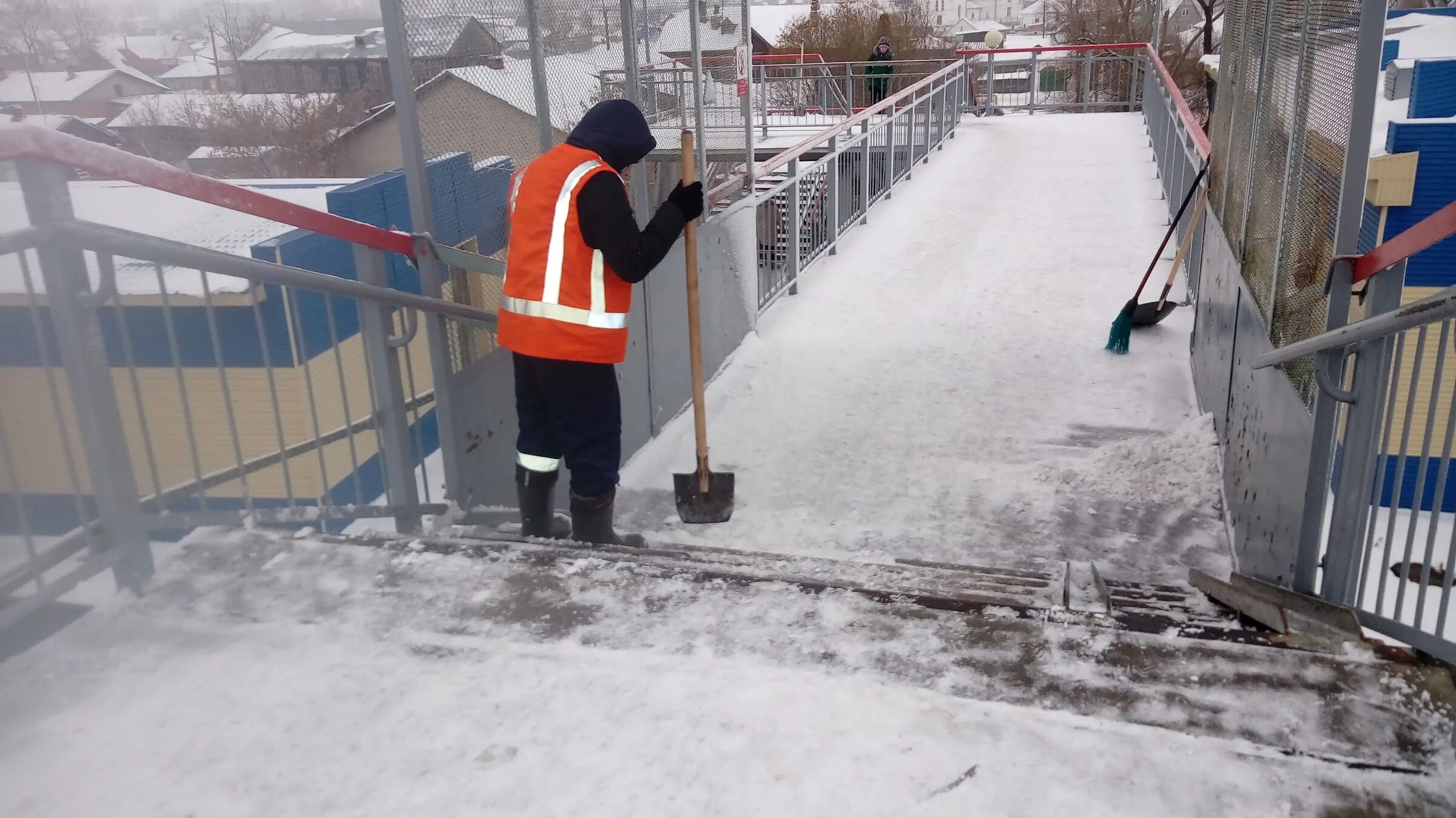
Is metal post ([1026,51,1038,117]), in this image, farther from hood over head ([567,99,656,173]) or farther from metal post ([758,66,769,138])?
hood over head ([567,99,656,173])

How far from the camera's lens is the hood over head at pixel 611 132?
3.50m

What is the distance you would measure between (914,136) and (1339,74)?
11119 mm

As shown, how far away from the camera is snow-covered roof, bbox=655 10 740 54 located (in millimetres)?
5684

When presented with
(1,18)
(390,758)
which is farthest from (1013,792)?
(1,18)

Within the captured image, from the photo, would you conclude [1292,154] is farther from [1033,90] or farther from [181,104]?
[1033,90]

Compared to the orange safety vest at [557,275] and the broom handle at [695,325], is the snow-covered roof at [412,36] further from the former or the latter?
the broom handle at [695,325]

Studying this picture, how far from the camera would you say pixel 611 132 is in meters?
3.50

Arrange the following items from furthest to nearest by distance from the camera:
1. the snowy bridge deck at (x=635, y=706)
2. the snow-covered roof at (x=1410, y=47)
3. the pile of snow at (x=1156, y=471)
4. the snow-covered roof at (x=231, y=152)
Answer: the snow-covered roof at (x=231, y=152) < the snow-covered roof at (x=1410, y=47) < the pile of snow at (x=1156, y=471) < the snowy bridge deck at (x=635, y=706)

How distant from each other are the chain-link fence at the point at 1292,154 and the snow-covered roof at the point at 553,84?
2823 millimetres

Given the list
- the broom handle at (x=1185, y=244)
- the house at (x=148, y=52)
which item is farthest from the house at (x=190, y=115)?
the broom handle at (x=1185, y=244)

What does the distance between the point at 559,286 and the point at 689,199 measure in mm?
653

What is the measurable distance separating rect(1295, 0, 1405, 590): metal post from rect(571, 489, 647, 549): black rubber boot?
2222 millimetres

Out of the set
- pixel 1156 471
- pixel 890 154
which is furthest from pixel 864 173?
pixel 1156 471

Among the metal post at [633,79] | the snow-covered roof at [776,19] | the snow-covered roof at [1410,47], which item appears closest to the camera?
the metal post at [633,79]
